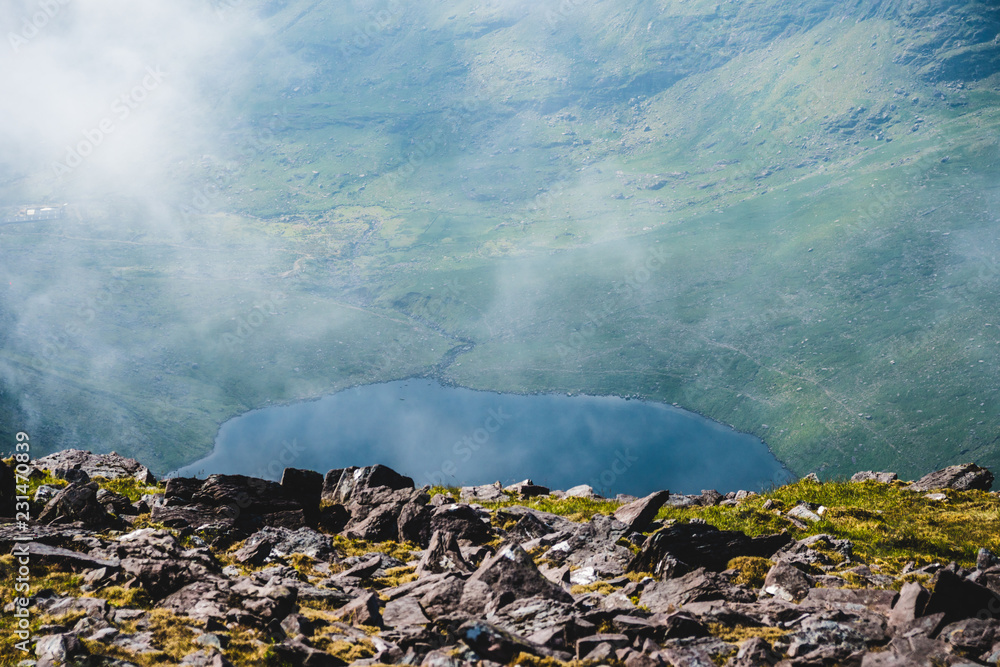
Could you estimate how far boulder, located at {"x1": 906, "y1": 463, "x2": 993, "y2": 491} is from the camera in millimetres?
31047

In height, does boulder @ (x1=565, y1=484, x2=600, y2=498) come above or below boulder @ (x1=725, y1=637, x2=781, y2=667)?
above

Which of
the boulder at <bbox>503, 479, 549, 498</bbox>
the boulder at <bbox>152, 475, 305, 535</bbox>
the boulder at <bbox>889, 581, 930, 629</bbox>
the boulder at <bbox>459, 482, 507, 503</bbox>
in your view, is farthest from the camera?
the boulder at <bbox>503, 479, 549, 498</bbox>

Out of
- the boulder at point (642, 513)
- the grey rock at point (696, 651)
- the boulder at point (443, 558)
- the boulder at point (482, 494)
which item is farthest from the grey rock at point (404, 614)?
the boulder at point (482, 494)

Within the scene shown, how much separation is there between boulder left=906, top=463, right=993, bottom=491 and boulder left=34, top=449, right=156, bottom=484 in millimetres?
36928

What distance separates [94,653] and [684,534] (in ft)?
51.5

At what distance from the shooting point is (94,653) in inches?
559

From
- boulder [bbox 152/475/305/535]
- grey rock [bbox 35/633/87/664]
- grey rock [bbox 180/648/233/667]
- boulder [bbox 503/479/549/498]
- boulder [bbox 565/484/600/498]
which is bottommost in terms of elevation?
grey rock [bbox 180/648/233/667]

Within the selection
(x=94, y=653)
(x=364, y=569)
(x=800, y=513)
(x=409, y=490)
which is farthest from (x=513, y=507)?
(x=94, y=653)

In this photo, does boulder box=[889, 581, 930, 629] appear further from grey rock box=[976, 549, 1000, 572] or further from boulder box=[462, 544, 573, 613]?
boulder box=[462, 544, 573, 613]

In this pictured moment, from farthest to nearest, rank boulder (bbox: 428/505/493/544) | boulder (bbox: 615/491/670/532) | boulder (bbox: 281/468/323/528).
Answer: boulder (bbox: 281/468/323/528) → boulder (bbox: 428/505/493/544) → boulder (bbox: 615/491/670/532)

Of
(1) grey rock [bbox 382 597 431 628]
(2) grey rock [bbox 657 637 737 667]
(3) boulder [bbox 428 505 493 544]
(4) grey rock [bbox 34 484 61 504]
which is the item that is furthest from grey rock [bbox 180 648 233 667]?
(4) grey rock [bbox 34 484 61 504]

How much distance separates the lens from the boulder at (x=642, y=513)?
79.4 ft

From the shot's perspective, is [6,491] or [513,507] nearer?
[6,491]

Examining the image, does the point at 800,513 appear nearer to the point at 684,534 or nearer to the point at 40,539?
the point at 684,534
